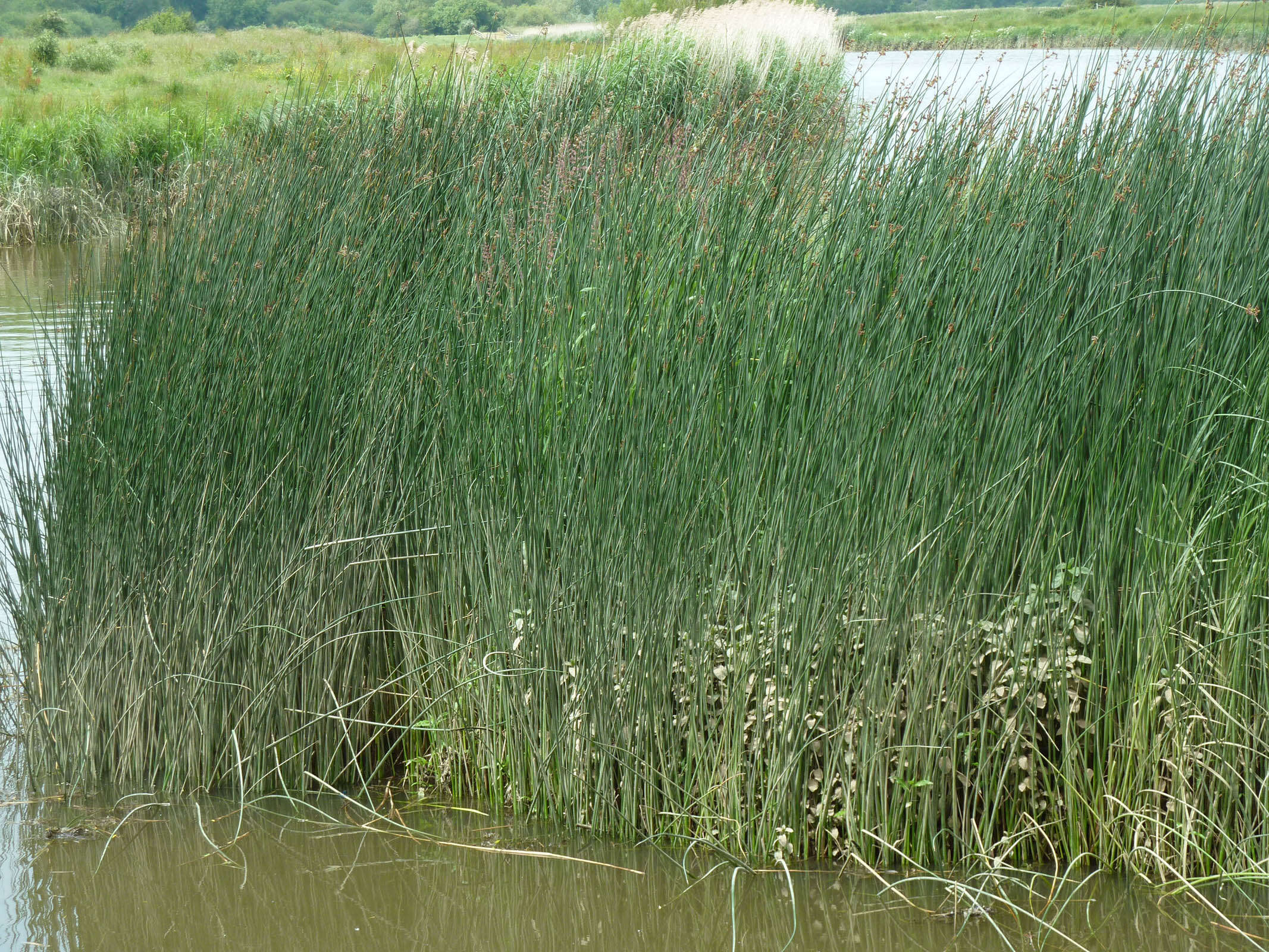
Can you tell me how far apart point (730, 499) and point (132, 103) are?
21.7 metres

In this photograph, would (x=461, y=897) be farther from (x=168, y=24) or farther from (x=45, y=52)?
(x=168, y=24)

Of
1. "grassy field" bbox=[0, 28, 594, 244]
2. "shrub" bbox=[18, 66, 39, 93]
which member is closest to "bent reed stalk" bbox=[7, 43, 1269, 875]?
"grassy field" bbox=[0, 28, 594, 244]

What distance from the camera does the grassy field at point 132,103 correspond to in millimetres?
11586

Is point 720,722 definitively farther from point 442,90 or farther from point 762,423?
point 442,90

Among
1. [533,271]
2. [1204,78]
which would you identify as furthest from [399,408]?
[1204,78]

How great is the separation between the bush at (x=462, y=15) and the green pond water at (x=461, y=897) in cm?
5145

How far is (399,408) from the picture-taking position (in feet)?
10.2

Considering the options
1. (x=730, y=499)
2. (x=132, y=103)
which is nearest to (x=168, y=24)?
(x=132, y=103)

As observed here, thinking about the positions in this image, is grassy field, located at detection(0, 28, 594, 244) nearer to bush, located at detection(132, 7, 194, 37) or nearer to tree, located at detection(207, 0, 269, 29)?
bush, located at detection(132, 7, 194, 37)

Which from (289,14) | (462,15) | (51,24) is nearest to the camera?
(51,24)

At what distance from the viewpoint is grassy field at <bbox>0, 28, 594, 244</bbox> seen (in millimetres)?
11586

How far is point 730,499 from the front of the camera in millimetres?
2607

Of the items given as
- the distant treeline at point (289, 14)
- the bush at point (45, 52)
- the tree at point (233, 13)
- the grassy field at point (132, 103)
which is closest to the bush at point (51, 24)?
the distant treeline at point (289, 14)

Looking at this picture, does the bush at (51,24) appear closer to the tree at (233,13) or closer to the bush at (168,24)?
the bush at (168,24)
